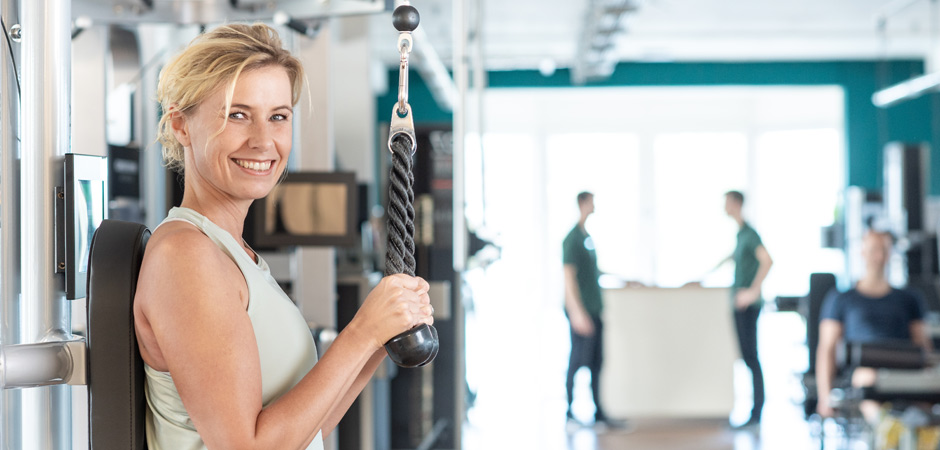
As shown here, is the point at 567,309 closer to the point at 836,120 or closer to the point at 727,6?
the point at 727,6

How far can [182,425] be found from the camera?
3.49ft

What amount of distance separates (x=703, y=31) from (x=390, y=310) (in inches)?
326

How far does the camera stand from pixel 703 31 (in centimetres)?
873

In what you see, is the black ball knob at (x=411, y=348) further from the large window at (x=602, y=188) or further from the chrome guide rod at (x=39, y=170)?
the large window at (x=602, y=188)

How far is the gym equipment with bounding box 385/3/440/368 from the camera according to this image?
3.33 ft

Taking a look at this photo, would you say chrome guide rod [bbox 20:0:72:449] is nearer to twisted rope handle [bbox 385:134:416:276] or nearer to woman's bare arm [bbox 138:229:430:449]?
woman's bare arm [bbox 138:229:430:449]

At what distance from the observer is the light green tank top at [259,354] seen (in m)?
1.04

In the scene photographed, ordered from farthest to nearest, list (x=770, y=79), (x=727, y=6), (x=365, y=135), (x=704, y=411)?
(x=770, y=79) → (x=727, y=6) → (x=704, y=411) → (x=365, y=135)

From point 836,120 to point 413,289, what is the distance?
9905 mm

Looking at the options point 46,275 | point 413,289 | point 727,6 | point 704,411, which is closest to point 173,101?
point 46,275

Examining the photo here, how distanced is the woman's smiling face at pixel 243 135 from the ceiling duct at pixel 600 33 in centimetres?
508

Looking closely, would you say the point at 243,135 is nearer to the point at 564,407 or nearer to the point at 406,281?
the point at 406,281

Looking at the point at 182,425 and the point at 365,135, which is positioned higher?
the point at 365,135

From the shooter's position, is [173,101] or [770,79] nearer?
[173,101]
